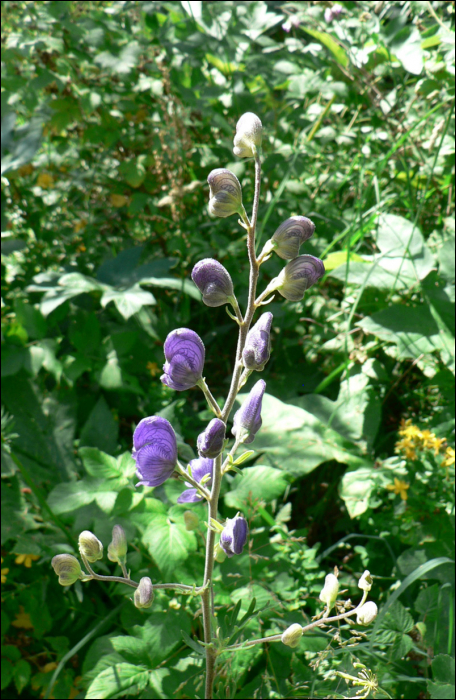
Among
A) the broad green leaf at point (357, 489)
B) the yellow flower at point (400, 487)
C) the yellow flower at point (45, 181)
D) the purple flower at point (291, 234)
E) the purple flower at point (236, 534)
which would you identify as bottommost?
the broad green leaf at point (357, 489)

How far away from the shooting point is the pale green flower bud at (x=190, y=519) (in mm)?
1178

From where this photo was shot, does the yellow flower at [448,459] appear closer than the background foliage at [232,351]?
No

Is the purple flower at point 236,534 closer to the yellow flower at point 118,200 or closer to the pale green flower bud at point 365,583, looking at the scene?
the pale green flower bud at point 365,583

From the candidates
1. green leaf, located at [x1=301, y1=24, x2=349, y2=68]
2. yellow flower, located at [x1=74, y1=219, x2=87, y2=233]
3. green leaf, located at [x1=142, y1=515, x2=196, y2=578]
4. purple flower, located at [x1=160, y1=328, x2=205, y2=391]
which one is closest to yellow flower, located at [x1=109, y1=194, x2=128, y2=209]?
yellow flower, located at [x1=74, y1=219, x2=87, y2=233]

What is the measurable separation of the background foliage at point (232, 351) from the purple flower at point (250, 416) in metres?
0.35

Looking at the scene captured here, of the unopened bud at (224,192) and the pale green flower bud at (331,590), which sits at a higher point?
the unopened bud at (224,192)

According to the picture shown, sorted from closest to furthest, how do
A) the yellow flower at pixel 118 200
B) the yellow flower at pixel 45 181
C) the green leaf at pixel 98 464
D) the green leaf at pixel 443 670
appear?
the green leaf at pixel 443 670
the green leaf at pixel 98 464
the yellow flower at pixel 118 200
the yellow flower at pixel 45 181

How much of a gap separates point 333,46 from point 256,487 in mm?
1910

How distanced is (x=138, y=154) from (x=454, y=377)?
206 cm

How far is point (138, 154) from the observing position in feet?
10.2

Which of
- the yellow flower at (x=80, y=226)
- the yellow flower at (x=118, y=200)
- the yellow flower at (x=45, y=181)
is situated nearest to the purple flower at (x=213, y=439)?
the yellow flower at (x=118, y=200)

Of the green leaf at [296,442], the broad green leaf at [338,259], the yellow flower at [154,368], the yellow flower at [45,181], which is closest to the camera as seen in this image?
the green leaf at [296,442]

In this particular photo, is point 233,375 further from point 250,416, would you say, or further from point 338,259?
point 338,259

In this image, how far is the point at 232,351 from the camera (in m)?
2.76
